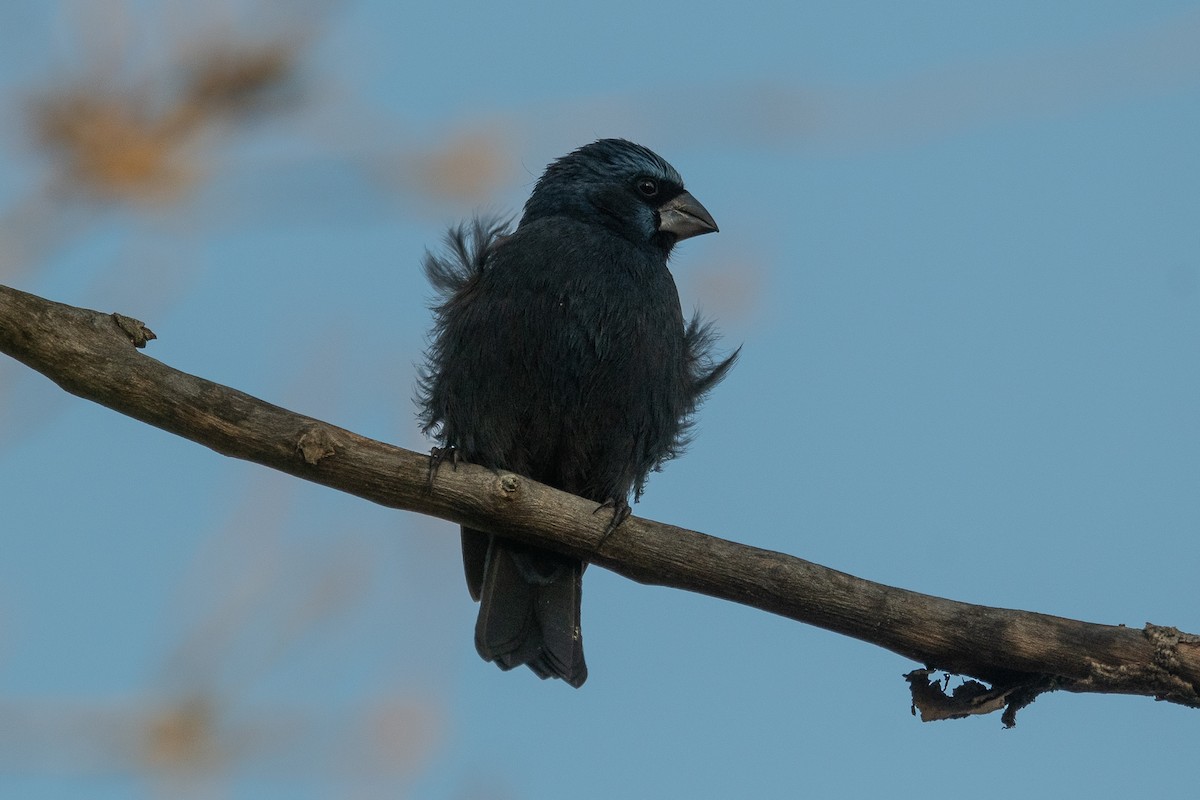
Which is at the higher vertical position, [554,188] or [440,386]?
[554,188]

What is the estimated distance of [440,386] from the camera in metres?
5.48

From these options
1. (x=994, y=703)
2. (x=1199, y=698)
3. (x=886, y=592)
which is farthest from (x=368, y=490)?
(x=1199, y=698)

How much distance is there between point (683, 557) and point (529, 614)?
4.50 ft

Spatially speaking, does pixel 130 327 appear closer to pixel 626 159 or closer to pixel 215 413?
pixel 215 413

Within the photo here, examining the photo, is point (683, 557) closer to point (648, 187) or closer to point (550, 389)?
point (550, 389)

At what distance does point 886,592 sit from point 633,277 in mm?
1979

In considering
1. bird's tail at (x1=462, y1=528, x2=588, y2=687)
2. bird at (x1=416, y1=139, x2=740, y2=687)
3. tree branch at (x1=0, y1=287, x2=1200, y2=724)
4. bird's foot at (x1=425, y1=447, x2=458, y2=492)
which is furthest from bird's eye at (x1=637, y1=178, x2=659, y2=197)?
tree branch at (x1=0, y1=287, x2=1200, y2=724)

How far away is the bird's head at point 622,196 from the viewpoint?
596cm

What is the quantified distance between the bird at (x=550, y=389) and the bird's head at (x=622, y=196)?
0.27 meters

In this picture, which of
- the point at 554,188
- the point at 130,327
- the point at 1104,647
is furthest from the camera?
the point at 554,188

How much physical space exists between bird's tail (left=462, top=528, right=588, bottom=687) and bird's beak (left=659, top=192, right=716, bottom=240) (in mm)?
1634

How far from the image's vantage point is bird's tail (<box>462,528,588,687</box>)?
5285 millimetres

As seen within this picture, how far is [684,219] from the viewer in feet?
20.1

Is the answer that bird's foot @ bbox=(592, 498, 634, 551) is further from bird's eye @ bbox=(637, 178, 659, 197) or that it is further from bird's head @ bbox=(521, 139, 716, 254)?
bird's eye @ bbox=(637, 178, 659, 197)
